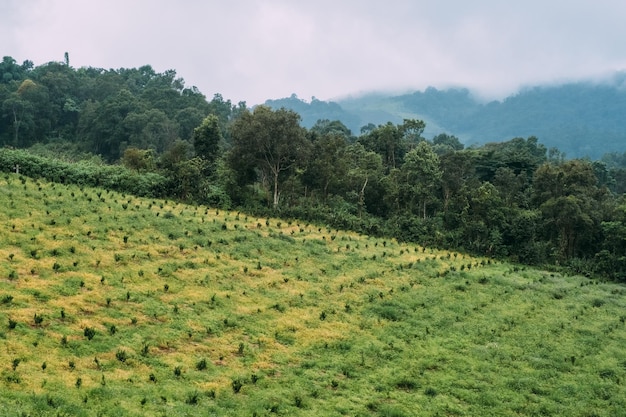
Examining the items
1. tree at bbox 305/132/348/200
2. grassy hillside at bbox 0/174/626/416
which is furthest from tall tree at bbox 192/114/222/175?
grassy hillside at bbox 0/174/626/416

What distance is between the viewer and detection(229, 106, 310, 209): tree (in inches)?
1736

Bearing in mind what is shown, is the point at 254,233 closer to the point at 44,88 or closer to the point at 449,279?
the point at 449,279

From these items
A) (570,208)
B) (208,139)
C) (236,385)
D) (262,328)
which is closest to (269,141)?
(208,139)

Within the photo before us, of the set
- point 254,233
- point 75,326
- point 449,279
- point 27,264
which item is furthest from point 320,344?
point 254,233

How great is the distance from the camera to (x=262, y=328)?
57.4ft

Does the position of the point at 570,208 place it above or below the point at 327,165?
below

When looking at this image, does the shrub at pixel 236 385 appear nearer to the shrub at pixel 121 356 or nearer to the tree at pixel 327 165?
the shrub at pixel 121 356

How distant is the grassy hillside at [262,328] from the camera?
12375mm

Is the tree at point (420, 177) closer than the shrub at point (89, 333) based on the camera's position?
No

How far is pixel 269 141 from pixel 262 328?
94.9 feet

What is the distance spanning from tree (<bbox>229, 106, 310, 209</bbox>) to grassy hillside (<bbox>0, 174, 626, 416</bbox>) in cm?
1532

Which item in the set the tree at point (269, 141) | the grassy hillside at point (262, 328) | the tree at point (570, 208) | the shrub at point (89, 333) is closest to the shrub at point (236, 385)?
the grassy hillside at point (262, 328)

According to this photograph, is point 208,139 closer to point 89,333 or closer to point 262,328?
point 262,328

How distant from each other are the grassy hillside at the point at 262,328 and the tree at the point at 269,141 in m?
15.3
